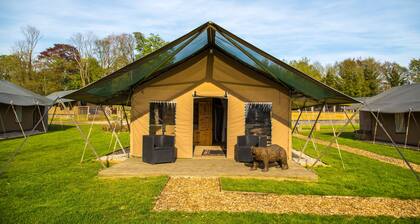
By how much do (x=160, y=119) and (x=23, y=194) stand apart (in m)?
4.17

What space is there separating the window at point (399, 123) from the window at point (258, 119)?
30.0ft

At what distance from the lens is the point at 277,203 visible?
464 cm

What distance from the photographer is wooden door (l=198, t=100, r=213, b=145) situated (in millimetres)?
11531

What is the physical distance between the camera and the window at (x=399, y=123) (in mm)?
13558

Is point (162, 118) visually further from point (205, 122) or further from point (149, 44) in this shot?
point (149, 44)

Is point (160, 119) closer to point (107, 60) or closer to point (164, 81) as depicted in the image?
point (164, 81)

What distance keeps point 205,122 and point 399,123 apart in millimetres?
9831

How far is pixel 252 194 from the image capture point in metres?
5.05

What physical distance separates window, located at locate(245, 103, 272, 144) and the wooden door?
3.38 metres

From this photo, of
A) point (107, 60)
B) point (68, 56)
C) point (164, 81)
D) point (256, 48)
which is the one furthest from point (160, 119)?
point (68, 56)

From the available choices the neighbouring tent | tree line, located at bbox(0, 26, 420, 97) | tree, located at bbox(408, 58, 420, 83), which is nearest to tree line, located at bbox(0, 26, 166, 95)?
tree line, located at bbox(0, 26, 420, 97)

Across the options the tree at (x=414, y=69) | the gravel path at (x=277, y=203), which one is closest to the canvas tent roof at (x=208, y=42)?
the gravel path at (x=277, y=203)

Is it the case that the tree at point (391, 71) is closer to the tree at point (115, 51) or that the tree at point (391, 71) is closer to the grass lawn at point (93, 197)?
the tree at point (115, 51)

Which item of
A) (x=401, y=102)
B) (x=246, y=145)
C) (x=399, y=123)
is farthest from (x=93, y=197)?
(x=399, y=123)
